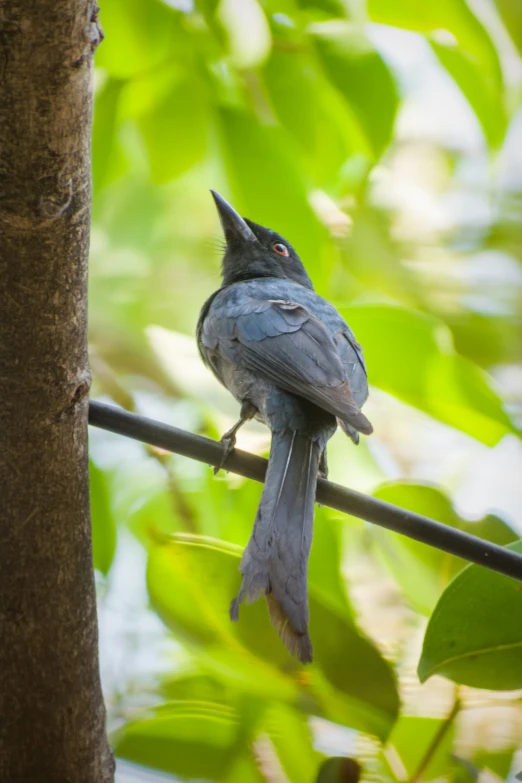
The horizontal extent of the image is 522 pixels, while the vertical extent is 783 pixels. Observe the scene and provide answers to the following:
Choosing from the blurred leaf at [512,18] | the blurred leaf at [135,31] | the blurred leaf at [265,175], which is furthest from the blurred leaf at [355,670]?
the blurred leaf at [512,18]

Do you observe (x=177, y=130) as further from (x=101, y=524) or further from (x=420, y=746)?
(x=420, y=746)

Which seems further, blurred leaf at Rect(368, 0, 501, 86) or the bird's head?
the bird's head

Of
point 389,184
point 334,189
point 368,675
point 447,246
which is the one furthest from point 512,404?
point 368,675

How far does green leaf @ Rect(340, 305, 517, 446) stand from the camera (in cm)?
218

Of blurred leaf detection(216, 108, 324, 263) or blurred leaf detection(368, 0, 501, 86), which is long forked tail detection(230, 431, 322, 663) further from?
blurred leaf detection(368, 0, 501, 86)

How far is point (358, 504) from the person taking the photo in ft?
4.84

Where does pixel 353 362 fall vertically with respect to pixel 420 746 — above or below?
above

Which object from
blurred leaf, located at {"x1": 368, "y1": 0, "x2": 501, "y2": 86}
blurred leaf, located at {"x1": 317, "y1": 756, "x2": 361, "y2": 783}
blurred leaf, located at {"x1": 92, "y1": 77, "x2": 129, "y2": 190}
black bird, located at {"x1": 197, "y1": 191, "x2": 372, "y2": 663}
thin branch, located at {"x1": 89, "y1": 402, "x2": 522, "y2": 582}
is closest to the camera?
thin branch, located at {"x1": 89, "y1": 402, "x2": 522, "y2": 582}

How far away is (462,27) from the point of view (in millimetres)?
2148

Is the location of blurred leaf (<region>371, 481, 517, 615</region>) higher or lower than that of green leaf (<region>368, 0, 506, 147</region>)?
lower

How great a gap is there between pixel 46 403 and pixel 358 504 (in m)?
0.56

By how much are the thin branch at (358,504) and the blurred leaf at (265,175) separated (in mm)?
813

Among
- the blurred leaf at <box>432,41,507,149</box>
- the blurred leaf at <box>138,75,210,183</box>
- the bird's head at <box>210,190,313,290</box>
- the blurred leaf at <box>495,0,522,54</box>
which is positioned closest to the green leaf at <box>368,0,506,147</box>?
the blurred leaf at <box>432,41,507,149</box>

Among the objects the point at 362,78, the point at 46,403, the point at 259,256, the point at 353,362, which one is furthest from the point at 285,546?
the point at 259,256
